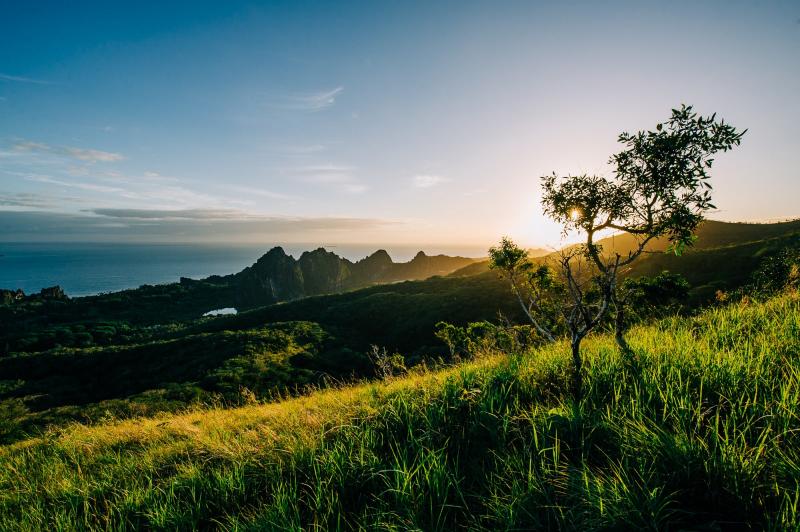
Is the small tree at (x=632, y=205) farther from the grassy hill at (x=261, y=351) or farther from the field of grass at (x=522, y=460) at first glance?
the grassy hill at (x=261, y=351)

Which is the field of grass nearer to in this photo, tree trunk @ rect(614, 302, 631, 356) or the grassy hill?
tree trunk @ rect(614, 302, 631, 356)

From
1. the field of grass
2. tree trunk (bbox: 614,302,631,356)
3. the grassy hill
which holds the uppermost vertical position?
tree trunk (bbox: 614,302,631,356)

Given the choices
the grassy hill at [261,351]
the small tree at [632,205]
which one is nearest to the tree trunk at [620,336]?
the small tree at [632,205]

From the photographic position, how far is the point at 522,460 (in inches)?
116

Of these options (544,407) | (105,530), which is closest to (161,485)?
(105,530)

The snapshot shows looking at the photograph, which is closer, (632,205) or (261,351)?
(632,205)

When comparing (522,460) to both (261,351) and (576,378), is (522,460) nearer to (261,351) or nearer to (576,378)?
(576,378)

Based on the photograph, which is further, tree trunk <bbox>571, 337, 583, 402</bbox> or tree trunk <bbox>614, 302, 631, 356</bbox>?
tree trunk <bbox>614, 302, 631, 356</bbox>

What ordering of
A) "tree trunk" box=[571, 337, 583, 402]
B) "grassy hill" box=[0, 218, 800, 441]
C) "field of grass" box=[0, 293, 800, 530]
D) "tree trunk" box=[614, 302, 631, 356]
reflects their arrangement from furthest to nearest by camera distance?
"grassy hill" box=[0, 218, 800, 441]
"tree trunk" box=[614, 302, 631, 356]
"tree trunk" box=[571, 337, 583, 402]
"field of grass" box=[0, 293, 800, 530]

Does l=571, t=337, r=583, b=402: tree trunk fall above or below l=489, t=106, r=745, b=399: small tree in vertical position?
below

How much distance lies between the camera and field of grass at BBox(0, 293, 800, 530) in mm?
2311

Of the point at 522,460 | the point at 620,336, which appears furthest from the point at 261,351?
the point at 522,460

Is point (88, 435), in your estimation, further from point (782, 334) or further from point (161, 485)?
point (782, 334)

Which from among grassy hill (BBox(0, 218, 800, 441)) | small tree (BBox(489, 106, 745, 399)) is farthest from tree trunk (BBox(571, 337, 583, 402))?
grassy hill (BBox(0, 218, 800, 441))
